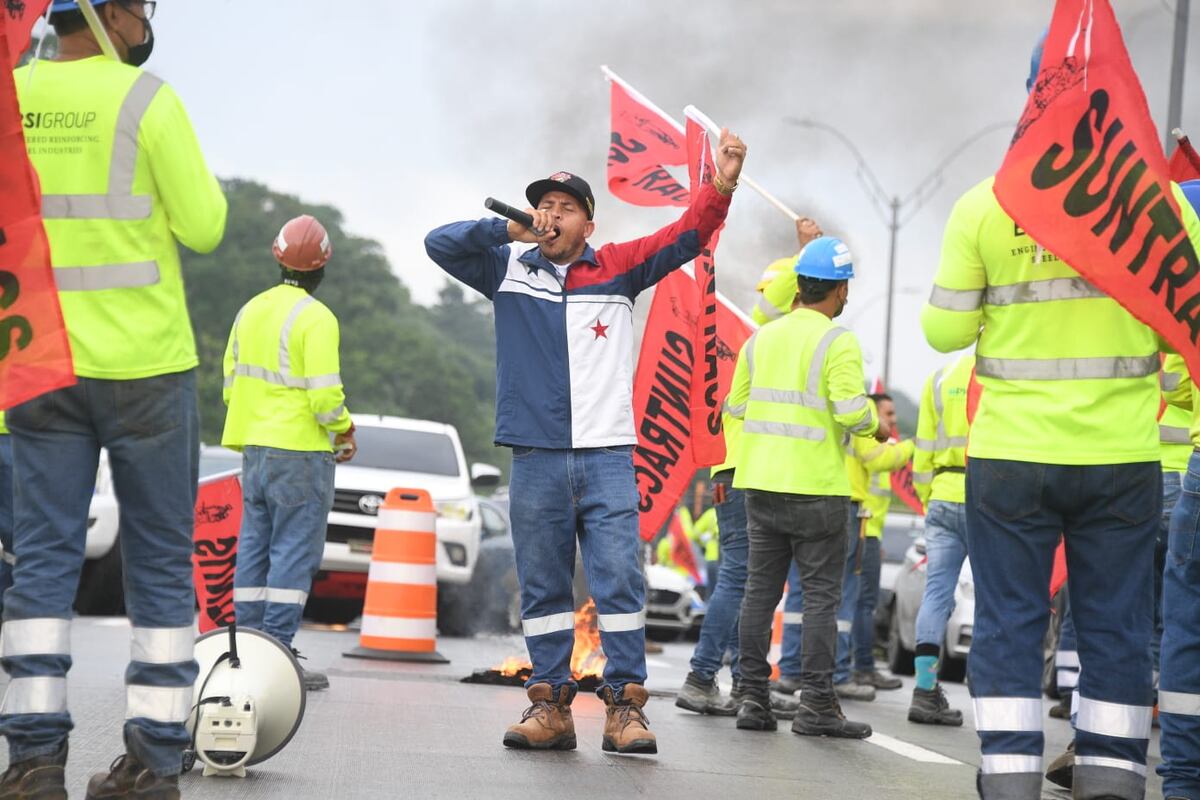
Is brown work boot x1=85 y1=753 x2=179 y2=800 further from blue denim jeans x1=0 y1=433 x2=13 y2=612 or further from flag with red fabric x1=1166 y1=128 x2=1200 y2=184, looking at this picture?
flag with red fabric x1=1166 y1=128 x2=1200 y2=184

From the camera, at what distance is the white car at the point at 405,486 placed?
15133 mm

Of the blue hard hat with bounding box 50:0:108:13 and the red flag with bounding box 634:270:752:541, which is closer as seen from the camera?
the blue hard hat with bounding box 50:0:108:13

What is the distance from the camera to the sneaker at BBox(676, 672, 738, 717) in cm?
939

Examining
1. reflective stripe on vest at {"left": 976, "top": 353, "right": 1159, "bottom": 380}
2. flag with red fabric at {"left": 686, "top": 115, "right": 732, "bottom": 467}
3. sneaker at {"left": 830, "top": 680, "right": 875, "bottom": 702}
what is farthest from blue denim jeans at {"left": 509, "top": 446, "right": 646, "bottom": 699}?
sneaker at {"left": 830, "top": 680, "right": 875, "bottom": 702}

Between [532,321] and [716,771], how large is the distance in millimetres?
1892

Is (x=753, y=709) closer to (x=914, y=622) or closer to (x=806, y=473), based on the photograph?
(x=806, y=473)

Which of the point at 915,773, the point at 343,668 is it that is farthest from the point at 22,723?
the point at 343,668

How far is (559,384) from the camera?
7.14 m

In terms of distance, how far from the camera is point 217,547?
958cm

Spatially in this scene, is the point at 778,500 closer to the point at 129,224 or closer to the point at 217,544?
the point at 217,544

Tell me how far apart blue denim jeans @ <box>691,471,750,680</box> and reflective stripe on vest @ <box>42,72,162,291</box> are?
509 cm

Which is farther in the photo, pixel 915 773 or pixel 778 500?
pixel 778 500

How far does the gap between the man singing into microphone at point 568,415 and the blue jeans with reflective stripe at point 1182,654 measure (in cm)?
209

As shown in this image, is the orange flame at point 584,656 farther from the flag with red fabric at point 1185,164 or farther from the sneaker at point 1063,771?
the flag with red fabric at point 1185,164
